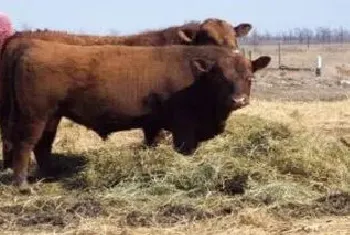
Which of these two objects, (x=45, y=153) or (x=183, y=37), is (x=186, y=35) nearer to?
(x=183, y=37)

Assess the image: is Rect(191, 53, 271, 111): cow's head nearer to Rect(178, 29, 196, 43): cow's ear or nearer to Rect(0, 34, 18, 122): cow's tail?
Rect(178, 29, 196, 43): cow's ear

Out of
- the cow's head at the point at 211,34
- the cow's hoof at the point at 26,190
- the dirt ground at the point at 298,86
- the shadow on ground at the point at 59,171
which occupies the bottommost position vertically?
the dirt ground at the point at 298,86

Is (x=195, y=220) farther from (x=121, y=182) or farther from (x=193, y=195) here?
(x=121, y=182)

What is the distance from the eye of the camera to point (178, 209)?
917 centimetres

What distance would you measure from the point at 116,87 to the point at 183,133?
1.04 m

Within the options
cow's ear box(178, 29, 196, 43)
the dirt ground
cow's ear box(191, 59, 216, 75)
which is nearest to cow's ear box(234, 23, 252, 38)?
cow's ear box(178, 29, 196, 43)

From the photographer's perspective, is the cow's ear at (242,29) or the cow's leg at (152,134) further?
the cow's ear at (242,29)

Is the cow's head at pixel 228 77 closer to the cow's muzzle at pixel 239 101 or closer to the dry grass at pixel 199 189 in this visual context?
the cow's muzzle at pixel 239 101

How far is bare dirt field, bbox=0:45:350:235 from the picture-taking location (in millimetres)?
8625

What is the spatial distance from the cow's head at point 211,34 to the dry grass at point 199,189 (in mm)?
1417

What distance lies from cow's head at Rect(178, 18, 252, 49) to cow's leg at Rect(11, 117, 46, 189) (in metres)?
3.24

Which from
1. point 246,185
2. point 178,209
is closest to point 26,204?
point 178,209

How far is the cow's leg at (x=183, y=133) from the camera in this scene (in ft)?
37.8

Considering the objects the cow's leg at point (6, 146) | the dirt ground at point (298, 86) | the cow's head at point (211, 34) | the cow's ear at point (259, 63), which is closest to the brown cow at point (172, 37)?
the cow's head at point (211, 34)
